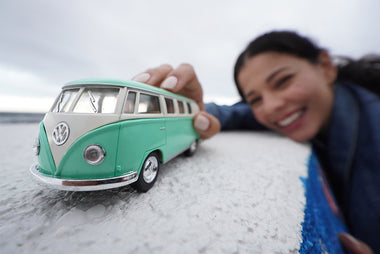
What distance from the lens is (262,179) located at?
1660mm

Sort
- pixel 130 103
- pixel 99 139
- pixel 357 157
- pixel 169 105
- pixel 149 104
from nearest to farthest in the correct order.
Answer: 1. pixel 99 139
2. pixel 130 103
3. pixel 149 104
4. pixel 169 105
5. pixel 357 157

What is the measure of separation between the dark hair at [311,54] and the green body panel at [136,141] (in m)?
2.73

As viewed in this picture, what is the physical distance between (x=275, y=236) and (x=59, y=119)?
176 centimetres

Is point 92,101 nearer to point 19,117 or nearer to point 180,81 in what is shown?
point 180,81

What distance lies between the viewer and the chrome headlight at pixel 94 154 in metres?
1.15

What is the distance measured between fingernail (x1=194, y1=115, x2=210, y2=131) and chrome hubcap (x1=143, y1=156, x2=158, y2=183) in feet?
3.69

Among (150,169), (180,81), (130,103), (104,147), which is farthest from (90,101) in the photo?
(180,81)

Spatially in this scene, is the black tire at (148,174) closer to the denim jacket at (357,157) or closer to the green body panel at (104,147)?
the green body panel at (104,147)

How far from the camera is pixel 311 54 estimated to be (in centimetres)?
295

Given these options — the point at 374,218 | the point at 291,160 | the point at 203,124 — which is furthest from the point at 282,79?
the point at 374,218

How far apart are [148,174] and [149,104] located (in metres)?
0.76

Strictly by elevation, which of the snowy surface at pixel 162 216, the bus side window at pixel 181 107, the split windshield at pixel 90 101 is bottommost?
the snowy surface at pixel 162 216

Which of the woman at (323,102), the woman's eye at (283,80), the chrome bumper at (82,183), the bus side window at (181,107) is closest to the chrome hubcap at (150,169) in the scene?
the chrome bumper at (82,183)

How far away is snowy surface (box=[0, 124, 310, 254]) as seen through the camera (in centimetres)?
83
